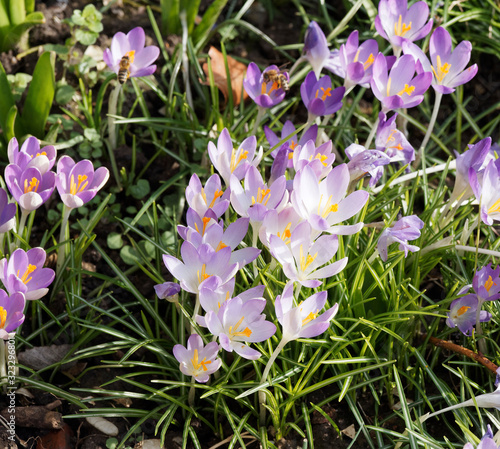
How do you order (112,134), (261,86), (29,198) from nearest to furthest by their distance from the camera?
(29,198) < (261,86) < (112,134)

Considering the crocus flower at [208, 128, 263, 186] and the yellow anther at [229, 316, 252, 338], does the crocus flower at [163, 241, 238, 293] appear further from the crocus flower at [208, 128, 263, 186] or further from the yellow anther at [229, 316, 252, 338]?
the crocus flower at [208, 128, 263, 186]

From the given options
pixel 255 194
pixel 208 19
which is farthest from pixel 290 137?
pixel 208 19

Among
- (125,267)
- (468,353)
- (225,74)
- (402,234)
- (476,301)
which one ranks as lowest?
(125,267)

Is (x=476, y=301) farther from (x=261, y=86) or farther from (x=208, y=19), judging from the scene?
(x=208, y=19)

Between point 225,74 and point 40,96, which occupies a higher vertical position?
point 40,96

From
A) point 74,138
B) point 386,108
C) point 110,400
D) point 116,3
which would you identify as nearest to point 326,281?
point 386,108

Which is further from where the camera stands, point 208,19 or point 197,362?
point 208,19

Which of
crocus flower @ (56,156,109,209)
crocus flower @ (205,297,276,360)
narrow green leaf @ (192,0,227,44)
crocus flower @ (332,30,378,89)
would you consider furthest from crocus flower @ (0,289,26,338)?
narrow green leaf @ (192,0,227,44)
